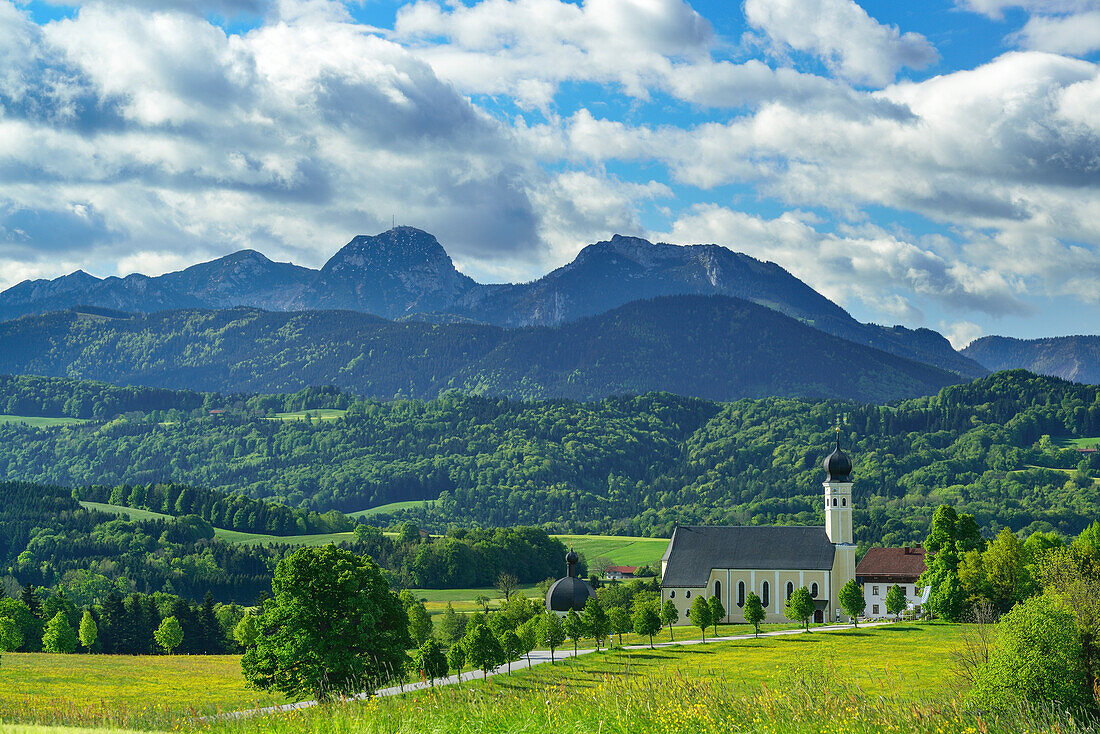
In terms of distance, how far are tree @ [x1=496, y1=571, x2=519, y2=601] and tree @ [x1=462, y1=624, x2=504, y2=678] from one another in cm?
7640

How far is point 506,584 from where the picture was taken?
162 m

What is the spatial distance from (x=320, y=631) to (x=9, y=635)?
2549 inches

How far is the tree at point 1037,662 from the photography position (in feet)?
132

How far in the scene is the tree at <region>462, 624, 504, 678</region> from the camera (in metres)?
77.8

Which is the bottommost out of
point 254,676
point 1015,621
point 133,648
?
point 133,648

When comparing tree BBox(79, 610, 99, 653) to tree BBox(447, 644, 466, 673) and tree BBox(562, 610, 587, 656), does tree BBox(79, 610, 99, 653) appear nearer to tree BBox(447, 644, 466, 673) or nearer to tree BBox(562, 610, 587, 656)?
tree BBox(562, 610, 587, 656)

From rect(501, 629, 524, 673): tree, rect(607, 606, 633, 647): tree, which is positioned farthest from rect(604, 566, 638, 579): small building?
rect(501, 629, 524, 673): tree

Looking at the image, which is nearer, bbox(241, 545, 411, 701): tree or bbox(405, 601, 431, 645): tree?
bbox(241, 545, 411, 701): tree

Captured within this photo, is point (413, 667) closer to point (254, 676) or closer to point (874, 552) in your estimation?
point (254, 676)

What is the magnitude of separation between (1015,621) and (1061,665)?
2111 millimetres

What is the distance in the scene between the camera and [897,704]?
22328mm

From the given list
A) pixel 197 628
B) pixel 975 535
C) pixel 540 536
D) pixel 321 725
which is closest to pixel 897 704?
pixel 321 725

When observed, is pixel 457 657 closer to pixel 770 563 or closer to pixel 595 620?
pixel 595 620

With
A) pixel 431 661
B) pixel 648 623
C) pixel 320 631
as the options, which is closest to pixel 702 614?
pixel 648 623
